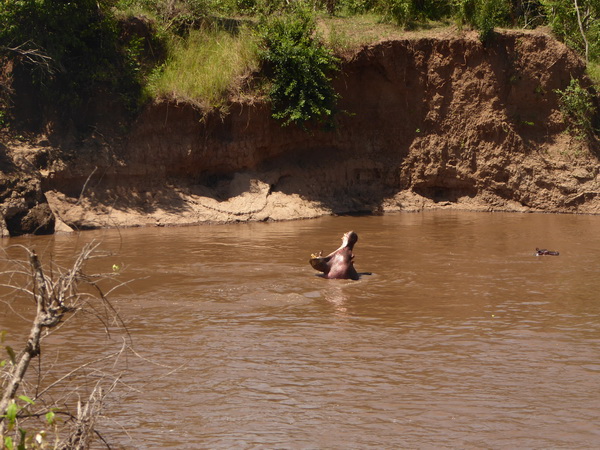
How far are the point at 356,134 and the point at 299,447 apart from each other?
13074 millimetres

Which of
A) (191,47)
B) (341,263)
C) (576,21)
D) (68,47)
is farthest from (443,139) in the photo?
(341,263)

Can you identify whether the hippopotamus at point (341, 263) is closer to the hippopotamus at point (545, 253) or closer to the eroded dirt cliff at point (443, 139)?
the hippopotamus at point (545, 253)

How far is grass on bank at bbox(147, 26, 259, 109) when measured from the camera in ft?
52.5

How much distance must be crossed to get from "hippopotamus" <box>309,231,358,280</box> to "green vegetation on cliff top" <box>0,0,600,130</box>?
242 inches

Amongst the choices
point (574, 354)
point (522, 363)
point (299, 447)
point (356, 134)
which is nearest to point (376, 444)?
point (299, 447)

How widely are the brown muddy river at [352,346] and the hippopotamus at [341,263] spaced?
15 centimetres

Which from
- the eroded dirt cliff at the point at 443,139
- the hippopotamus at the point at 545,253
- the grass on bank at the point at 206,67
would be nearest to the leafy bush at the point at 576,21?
the eroded dirt cliff at the point at 443,139

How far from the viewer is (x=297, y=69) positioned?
16406 mm

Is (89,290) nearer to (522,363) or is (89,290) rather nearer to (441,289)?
(441,289)

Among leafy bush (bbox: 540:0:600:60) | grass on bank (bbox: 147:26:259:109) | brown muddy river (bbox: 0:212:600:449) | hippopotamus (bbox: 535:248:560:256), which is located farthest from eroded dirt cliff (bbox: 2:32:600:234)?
hippopotamus (bbox: 535:248:560:256)

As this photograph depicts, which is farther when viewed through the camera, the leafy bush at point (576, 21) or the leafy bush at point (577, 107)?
the leafy bush at point (576, 21)

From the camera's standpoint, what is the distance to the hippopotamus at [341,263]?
10578 mm

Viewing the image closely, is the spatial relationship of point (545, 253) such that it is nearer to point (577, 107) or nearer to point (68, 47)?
point (577, 107)

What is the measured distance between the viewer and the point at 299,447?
564cm
